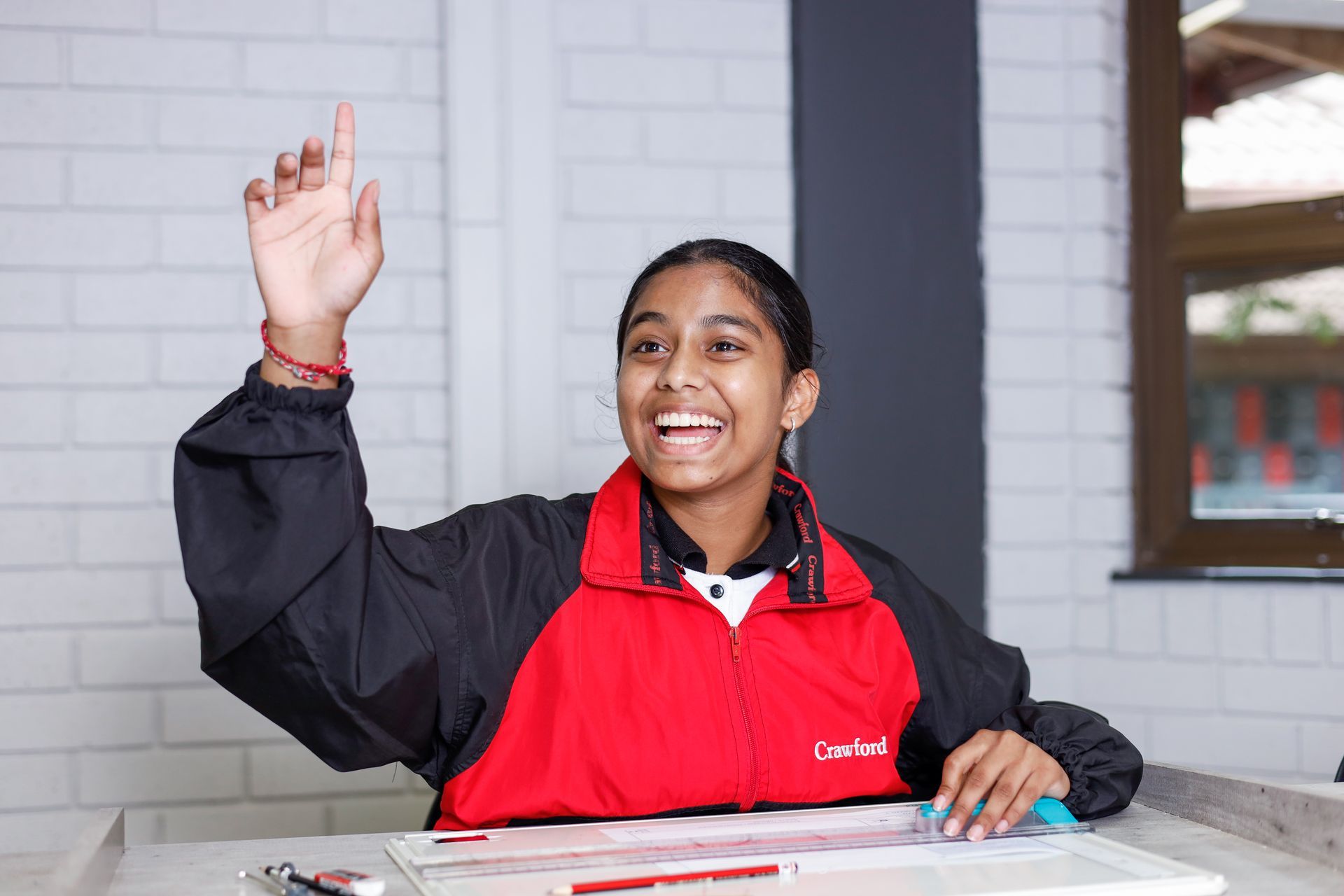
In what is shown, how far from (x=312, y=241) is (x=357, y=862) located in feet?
1.96

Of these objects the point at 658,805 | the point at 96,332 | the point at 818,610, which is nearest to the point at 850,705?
the point at 818,610

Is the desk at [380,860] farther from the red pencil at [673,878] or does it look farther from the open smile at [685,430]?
the open smile at [685,430]

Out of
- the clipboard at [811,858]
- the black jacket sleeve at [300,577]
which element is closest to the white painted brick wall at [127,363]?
the black jacket sleeve at [300,577]

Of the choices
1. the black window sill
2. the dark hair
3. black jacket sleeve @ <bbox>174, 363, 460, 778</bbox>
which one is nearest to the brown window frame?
the black window sill

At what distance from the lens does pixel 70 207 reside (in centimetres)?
238

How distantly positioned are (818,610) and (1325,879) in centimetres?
65

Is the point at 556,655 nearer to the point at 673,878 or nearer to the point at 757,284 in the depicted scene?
the point at 673,878

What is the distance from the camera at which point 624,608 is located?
4.98ft

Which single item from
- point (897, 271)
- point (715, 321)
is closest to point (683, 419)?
point (715, 321)

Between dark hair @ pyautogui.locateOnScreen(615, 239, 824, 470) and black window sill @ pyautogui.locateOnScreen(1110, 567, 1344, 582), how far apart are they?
121 centimetres

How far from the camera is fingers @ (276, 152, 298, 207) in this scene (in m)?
1.25

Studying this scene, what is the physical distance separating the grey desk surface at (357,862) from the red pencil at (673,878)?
6.1 inches

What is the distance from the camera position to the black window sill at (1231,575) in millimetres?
2488

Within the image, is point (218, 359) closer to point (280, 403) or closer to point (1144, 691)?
point (280, 403)
